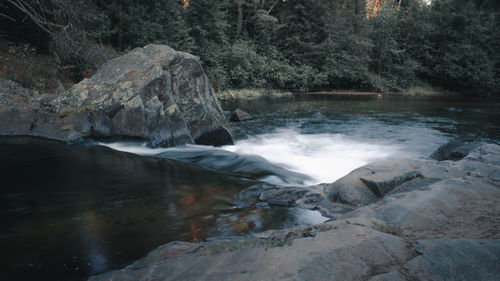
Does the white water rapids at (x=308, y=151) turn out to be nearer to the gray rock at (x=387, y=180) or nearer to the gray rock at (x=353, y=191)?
the gray rock at (x=353, y=191)

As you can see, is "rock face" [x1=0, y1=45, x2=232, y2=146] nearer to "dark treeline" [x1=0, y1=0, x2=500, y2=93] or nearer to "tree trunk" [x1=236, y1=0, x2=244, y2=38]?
"dark treeline" [x1=0, y1=0, x2=500, y2=93]

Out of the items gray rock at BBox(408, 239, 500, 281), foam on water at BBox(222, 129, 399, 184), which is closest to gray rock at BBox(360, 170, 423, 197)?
foam on water at BBox(222, 129, 399, 184)

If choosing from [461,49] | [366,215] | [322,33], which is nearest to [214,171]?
[366,215]

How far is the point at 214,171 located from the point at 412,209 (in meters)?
4.57

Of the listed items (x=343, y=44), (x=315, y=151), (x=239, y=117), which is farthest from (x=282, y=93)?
(x=315, y=151)

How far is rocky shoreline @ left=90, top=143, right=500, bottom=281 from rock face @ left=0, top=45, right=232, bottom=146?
5.89 metres

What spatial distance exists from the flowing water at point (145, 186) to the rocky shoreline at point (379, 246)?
81 cm

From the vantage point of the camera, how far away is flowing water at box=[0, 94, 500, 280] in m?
3.53

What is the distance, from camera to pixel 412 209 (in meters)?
3.46

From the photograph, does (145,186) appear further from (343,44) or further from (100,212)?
(343,44)

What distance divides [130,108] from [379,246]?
800cm

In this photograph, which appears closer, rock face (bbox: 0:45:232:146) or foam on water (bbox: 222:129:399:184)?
foam on water (bbox: 222:129:399:184)

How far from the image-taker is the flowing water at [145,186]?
3531 mm

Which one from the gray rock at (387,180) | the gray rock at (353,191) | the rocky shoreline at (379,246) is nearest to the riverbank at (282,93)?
the gray rock at (353,191)
